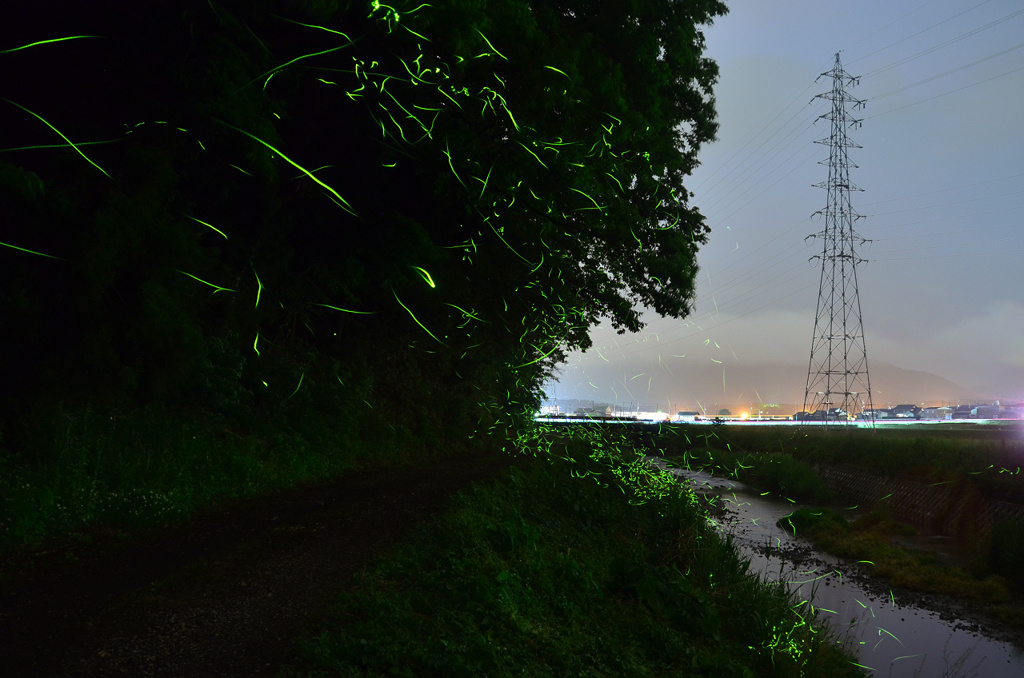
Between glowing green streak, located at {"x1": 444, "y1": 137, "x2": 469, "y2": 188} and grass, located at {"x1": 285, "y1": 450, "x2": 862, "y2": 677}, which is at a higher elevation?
glowing green streak, located at {"x1": 444, "y1": 137, "x2": 469, "y2": 188}

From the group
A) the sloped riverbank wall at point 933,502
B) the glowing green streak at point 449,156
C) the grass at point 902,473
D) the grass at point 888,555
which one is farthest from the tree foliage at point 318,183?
the sloped riverbank wall at point 933,502

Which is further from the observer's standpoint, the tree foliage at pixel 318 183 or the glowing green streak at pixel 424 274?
the glowing green streak at pixel 424 274

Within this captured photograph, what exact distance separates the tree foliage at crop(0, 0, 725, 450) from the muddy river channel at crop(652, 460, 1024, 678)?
7601mm

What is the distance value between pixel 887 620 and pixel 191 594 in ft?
44.8

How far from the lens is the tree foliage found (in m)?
7.38

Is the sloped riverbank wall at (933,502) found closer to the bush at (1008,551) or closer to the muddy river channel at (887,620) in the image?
the bush at (1008,551)

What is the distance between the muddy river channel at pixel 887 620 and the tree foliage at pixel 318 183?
24.9ft

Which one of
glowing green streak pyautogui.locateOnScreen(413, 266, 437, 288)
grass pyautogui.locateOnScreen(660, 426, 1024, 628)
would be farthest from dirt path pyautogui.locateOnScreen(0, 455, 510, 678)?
grass pyautogui.locateOnScreen(660, 426, 1024, 628)

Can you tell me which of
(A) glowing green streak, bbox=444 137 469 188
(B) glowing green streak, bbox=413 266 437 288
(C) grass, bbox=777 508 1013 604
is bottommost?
(C) grass, bbox=777 508 1013 604

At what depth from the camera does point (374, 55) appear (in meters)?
10.5

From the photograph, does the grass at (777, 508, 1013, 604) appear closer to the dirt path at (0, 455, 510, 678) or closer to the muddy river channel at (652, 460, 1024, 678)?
the muddy river channel at (652, 460, 1024, 678)

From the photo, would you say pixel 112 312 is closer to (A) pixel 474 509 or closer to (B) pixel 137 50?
(B) pixel 137 50

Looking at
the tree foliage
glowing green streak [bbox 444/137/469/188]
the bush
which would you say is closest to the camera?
the tree foliage

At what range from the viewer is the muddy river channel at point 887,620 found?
11727 millimetres
